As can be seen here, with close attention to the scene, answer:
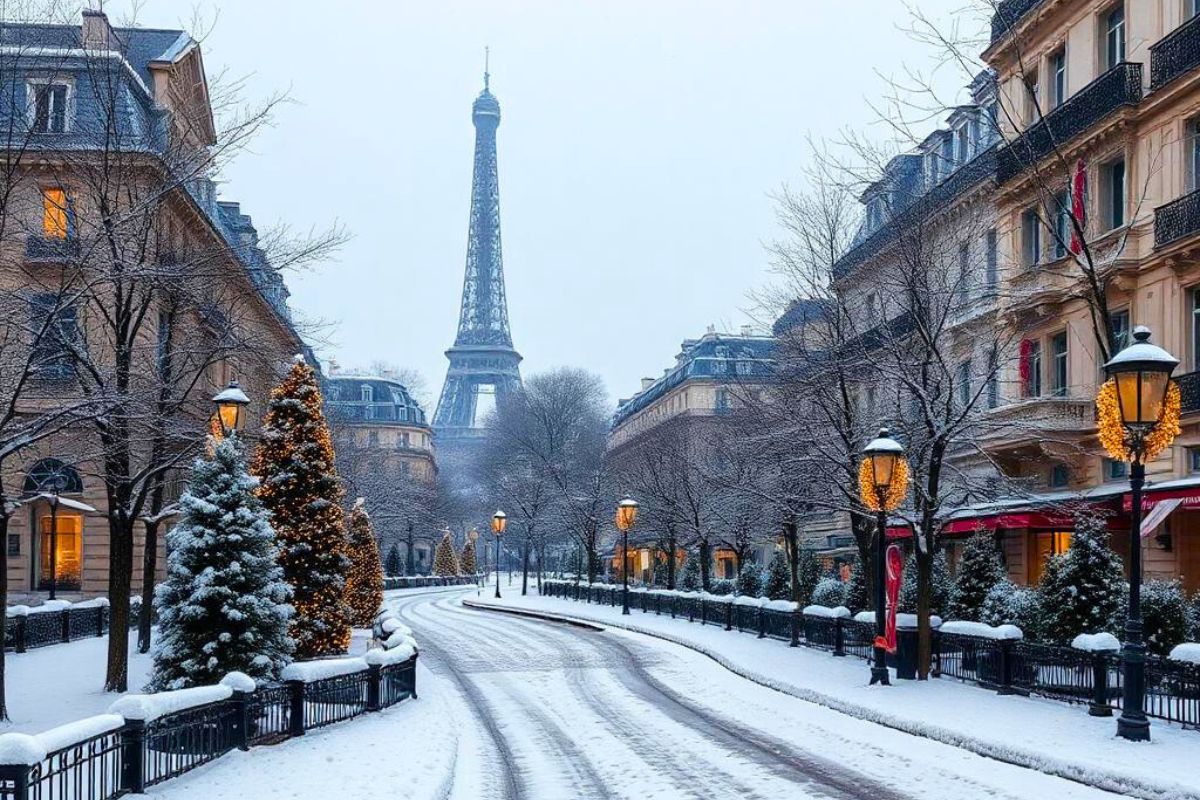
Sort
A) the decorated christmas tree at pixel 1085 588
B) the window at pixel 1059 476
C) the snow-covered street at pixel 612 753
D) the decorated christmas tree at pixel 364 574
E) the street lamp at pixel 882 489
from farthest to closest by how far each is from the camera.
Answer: the decorated christmas tree at pixel 364 574
the window at pixel 1059 476
the decorated christmas tree at pixel 1085 588
the street lamp at pixel 882 489
the snow-covered street at pixel 612 753

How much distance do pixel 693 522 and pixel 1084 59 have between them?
24.1m

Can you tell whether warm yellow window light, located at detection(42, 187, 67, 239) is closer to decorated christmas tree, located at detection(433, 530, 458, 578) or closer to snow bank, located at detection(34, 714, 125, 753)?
snow bank, located at detection(34, 714, 125, 753)

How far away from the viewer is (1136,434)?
15375 mm

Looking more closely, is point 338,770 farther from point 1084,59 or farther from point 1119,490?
point 1084,59

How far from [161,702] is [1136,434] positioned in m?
11.7

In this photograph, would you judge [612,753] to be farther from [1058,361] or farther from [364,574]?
[364,574]

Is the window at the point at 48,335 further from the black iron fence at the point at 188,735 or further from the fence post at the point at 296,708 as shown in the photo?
the fence post at the point at 296,708

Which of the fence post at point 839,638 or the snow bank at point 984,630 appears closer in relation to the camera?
the snow bank at point 984,630

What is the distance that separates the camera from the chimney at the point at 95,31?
735 inches

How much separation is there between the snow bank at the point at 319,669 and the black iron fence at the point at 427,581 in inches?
1984

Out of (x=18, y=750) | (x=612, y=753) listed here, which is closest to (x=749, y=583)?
(x=612, y=753)

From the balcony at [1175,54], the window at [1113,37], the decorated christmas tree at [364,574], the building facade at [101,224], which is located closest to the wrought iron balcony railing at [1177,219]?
the balcony at [1175,54]

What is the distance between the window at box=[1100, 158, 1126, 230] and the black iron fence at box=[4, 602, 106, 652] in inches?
1037

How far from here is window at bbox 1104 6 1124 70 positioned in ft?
95.0
